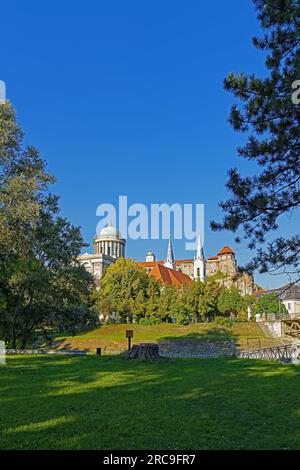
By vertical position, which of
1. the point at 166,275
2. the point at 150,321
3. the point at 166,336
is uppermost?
the point at 166,275

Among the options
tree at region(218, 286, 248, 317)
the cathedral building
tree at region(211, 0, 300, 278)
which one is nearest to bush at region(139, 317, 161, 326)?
tree at region(218, 286, 248, 317)

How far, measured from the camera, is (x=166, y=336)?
2125 inches

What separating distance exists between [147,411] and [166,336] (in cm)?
4726

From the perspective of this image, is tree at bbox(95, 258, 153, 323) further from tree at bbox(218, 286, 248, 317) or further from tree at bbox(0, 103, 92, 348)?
tree at bbox(0, 103, 92, 348)

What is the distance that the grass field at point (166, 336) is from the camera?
49.7m

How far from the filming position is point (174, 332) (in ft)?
191

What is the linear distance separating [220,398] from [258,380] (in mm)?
3395

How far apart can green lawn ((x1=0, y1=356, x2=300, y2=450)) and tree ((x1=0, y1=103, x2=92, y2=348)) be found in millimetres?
7224

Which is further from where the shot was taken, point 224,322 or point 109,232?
point 109,232

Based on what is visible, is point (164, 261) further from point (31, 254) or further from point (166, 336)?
point (31, 254)

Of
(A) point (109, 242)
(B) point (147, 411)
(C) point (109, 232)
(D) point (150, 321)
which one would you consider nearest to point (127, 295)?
(D) point (150, 321)

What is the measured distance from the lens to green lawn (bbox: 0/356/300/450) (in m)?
5.94

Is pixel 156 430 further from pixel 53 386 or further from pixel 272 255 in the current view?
pixel 53 386

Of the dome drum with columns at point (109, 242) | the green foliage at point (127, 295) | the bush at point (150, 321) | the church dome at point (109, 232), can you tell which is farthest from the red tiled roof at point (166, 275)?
the bush at point (150, 321)
